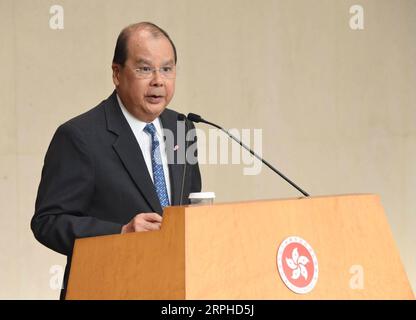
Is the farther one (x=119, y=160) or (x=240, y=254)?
(x=119, y=160)

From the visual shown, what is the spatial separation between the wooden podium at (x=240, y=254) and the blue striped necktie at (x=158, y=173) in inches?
20.5

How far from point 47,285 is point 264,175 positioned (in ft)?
4.99

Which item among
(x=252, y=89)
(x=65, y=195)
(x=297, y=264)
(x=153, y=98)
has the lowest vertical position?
(x=297, y=264)

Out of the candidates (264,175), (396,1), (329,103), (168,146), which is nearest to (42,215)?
(168,146)

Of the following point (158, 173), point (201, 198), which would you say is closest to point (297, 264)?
point (201, 198)

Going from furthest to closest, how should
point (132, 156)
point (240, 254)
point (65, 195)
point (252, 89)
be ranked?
point (252, 89)
point (132, 156)
point (65, 195)
point (240, 254)

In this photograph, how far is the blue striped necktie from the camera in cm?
272

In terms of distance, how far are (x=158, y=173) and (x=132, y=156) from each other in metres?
0.11

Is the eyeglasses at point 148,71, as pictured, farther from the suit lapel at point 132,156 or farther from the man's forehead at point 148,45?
the suit lapel at point 132,156

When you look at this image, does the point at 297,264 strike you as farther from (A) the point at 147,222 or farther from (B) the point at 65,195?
(B) the point at 65,195

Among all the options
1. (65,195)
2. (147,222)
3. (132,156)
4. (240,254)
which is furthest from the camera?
(132,156)

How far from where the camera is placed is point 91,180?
262 centimetres

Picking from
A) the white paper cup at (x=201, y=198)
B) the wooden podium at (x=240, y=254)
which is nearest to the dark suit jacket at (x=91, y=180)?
the wooden podium at (x=240, y=254)
